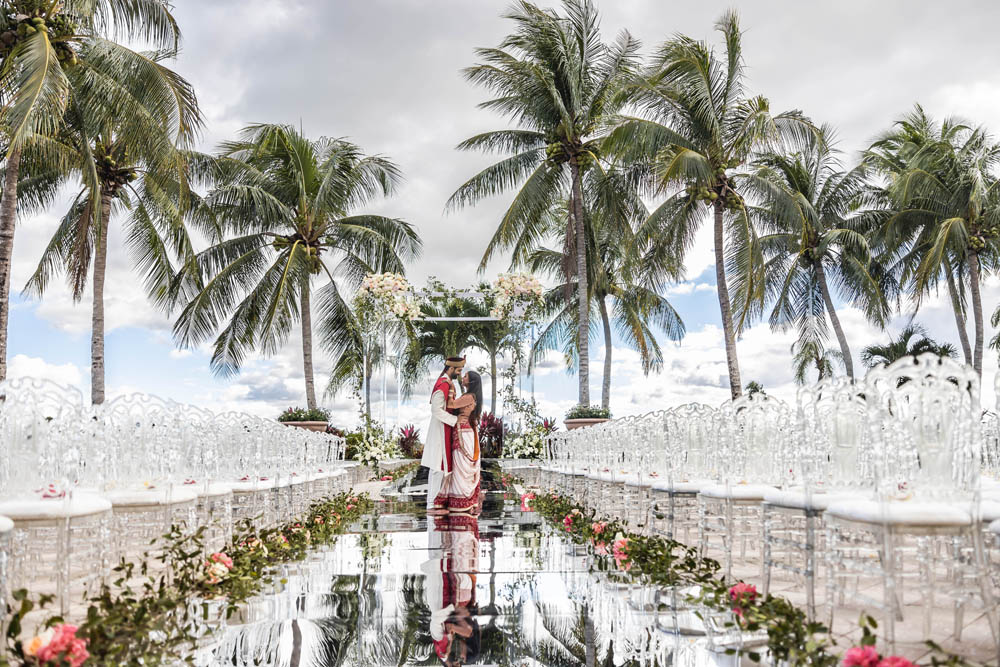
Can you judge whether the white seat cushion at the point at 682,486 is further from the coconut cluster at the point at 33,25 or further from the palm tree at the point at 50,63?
the coconut cluster at the point at 33,25

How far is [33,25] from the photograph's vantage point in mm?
10203

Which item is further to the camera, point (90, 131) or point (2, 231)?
point (90, 131)

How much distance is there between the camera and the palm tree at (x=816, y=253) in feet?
66.1

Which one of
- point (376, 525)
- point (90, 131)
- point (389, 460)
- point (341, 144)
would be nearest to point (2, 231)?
point (90, 131)

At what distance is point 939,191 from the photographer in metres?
18.2

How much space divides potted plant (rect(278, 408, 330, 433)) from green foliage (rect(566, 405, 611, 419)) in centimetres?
442

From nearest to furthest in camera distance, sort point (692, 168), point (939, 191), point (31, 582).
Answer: point (31, 582), point (692, 168), point (939, 191)

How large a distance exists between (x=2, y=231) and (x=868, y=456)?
10516 millimetres

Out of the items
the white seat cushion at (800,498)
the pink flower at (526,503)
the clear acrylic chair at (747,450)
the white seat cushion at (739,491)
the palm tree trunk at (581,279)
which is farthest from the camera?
the palm tree trunk at (581,279)

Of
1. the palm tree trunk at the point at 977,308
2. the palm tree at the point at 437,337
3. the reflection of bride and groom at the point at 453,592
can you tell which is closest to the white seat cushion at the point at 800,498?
the reflection of bride and groom at the point at 453,592

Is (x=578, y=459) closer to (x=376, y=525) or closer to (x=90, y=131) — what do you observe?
(x=376, y=525)

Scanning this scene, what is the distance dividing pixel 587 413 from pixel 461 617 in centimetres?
976

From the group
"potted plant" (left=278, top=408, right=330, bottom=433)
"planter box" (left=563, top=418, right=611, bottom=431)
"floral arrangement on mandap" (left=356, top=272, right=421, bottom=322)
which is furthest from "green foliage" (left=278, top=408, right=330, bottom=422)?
"planter box" (left=563, top=418, right=611, bottom=431)

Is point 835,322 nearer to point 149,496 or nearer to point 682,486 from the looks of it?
point 682,486
